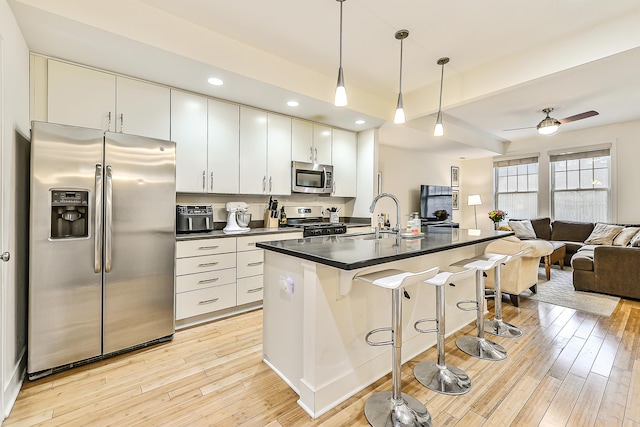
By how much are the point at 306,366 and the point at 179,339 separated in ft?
5.05

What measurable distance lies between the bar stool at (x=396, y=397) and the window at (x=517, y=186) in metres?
6.50

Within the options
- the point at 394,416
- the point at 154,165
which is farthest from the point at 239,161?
the point at 394,416

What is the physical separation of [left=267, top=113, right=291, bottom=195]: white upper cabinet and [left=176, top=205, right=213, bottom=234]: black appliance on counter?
2.87 ft

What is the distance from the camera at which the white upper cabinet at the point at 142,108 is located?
105 inches

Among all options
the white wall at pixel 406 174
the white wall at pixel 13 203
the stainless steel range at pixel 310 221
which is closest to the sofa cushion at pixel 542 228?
the white wall at pixel 406 174

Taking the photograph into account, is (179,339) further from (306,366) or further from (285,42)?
(285,42)

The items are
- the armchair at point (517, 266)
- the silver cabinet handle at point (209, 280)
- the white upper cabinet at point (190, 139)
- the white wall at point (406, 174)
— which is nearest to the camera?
the silver cabinet handle at point (209, 280)

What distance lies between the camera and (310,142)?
4.13m

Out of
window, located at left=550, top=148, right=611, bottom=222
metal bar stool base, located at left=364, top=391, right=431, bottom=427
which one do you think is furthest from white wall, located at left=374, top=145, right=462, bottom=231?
metal bar stool base, located at left=364, top=391, right=431, bottom=427

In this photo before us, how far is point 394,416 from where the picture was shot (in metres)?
1.60

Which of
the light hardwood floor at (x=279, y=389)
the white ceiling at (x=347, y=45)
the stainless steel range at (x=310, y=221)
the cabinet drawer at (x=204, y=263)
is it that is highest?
the white ceiling at (x=347, y=45)

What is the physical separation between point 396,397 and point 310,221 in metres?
3.05

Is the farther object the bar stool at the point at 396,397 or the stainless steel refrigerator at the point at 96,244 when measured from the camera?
the stainless steel refrigerator at the point at 96,244

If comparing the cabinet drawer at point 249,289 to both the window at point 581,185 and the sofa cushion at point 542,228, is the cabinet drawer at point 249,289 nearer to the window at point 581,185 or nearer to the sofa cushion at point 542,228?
the sofa cushion at point 542,228
